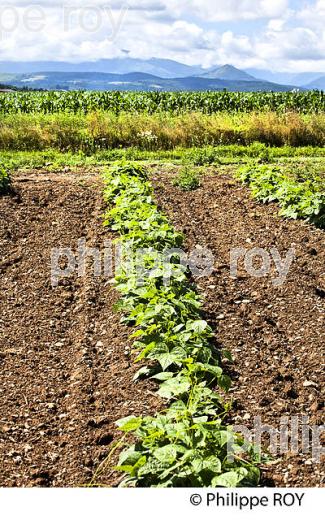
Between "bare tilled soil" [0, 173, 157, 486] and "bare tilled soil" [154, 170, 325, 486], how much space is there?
2.64ft

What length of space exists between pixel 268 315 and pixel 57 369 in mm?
1941

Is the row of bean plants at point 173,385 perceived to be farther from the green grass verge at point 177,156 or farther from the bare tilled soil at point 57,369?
the green grass verge at point 177,156

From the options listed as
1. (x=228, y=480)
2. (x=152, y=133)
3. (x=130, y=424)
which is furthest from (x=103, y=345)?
(x=152, y=133)

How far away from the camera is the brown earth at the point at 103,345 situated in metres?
3.94

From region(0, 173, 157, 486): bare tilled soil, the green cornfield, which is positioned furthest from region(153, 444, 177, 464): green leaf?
the green cornfield

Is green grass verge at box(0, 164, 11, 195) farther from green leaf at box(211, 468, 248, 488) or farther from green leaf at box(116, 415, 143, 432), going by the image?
green leaf at box(211, 468, 248, 488)

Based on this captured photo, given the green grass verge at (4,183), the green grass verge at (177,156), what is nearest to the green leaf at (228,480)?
the green grass verge at (4,183)

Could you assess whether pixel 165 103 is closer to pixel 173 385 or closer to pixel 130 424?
pixel 173 385

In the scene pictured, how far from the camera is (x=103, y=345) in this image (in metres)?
5.21

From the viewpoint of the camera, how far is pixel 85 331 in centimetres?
549
